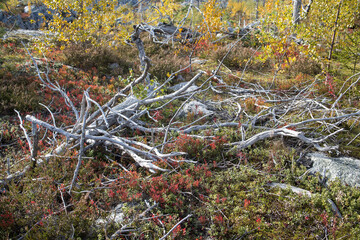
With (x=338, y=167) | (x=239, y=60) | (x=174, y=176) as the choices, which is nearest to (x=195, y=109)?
(x=174, y=176)

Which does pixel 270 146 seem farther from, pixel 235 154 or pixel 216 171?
pixel 216 171

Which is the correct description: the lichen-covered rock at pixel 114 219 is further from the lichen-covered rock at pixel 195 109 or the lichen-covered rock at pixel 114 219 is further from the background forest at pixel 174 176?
the lichen-covered rock at pixel 195 109

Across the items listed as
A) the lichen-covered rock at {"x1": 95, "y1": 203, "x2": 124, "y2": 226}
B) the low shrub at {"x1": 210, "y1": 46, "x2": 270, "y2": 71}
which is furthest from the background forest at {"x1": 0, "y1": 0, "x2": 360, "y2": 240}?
the low shrub at {"x1": 210, "y1": 46, "x2": 270, "y2": 71}

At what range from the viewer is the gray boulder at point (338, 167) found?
3.54 meters

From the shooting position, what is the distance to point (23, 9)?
3262cm

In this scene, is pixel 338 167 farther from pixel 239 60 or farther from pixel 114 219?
pixel 239 60

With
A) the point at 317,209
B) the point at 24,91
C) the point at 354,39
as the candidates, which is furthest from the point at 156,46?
the point at 317,209

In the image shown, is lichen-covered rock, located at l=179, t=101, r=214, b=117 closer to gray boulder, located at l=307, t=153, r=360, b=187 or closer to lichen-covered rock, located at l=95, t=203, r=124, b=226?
gray boulder, located at l=307, t=153, r=360, b=187

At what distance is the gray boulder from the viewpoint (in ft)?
11.6

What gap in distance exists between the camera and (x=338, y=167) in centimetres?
368

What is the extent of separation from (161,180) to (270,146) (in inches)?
91.7

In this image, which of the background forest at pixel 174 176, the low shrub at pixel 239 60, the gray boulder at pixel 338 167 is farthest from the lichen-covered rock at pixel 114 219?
the low shrub at pixel 239 60

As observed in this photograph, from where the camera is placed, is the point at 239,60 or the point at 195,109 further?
the point at 239,60

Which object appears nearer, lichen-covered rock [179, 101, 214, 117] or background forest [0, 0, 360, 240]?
background forest [0, 0, 360, 240]
